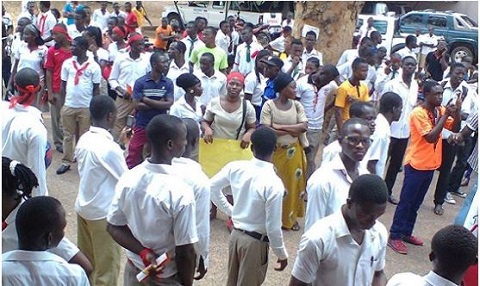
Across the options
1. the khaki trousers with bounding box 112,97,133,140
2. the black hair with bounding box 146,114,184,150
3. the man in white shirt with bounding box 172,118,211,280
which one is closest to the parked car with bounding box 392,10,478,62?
the khaki trousers with bounding box 112,97,133,140

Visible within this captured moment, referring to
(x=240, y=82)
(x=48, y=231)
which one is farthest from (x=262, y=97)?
(x=48, y=231)

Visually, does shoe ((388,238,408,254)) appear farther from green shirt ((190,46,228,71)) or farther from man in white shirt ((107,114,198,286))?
green shirt ((190,46,228,71))

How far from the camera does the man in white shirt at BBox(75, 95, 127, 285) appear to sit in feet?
13.8

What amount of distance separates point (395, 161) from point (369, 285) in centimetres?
426

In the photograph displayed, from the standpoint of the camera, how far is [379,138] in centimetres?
525

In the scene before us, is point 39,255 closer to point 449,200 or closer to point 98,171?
point 98,171

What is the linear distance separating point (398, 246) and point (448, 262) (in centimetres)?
358

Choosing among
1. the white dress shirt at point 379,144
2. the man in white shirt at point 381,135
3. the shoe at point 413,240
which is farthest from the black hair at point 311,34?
the white dress shirt at point 379,144

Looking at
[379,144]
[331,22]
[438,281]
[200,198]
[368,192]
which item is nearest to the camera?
[438,281]

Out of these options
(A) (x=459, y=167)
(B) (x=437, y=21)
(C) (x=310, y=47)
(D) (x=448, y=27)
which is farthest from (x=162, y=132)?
(B) (x=437, y=21)

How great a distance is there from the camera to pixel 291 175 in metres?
6.16

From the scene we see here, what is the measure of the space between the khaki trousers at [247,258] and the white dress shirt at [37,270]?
5.23 feet

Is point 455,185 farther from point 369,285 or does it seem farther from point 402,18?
point 402,18

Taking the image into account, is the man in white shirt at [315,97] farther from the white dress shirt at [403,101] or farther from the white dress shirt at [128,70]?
the white dress shirt at [128,70]
